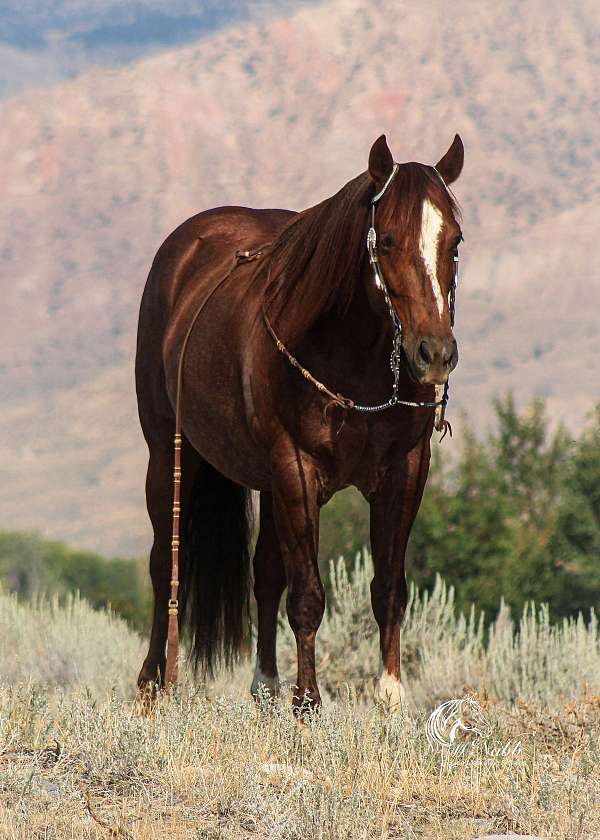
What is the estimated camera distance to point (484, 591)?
1390 inches

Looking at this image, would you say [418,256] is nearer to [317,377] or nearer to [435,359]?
[435,359]

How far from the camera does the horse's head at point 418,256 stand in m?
4.71

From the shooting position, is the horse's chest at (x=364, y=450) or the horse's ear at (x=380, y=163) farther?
the horse's chest at (x=364, y=450)

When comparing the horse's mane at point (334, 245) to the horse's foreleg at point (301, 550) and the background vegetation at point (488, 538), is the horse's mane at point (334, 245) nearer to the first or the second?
the horse's foreleg at point (301, 550)

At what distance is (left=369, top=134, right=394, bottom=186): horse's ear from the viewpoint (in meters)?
5.02

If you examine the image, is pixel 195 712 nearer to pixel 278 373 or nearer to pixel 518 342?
pixel 278 373

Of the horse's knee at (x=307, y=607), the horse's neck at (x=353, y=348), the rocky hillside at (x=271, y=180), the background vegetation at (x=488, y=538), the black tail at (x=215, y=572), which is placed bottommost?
the horse's knee at (x=307, y=607)

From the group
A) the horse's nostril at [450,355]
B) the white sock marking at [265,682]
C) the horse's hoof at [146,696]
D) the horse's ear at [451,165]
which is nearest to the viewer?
the horse's nostril at [450,355]

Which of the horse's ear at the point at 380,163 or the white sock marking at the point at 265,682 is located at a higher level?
the horse's ear at the point at 380,163

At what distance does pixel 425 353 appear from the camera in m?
4.69

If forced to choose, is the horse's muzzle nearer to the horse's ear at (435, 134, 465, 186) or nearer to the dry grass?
the horse's ear at (435, 134, 465, 186)

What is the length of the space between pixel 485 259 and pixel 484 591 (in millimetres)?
29096

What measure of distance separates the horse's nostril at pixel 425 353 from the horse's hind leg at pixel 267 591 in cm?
211

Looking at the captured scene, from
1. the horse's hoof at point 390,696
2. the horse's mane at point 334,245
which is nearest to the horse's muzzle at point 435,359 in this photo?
the horse's mane at point 334,245
